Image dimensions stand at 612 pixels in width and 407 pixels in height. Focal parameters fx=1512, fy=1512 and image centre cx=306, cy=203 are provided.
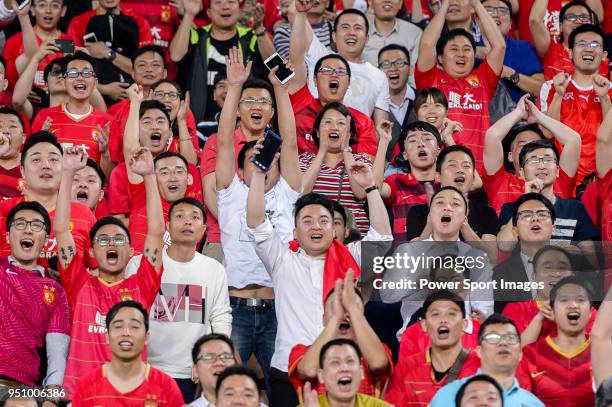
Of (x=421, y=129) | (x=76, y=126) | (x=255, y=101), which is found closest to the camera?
(x=421, y=129)

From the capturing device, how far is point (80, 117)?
1111 cm

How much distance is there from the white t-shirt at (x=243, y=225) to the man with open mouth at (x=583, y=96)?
2451mm

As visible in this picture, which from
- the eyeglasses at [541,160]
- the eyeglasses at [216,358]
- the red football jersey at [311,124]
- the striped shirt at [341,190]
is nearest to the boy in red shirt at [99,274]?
the eyeglasses at [216,358]

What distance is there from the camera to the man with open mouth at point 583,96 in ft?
36.8

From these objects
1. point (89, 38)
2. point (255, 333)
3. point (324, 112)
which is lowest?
point (255, 333)

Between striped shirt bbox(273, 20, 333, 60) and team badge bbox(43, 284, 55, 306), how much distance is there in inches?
157

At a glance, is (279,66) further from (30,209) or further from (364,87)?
(30,209)

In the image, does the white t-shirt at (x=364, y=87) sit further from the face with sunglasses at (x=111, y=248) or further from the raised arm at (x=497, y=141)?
the face with sunglasses at (x=111, y=248)

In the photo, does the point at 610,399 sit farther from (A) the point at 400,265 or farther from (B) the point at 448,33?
(B) the point at 448,33

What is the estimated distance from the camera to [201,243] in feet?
34.9

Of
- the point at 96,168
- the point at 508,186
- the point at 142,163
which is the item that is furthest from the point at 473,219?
the point at 96,168

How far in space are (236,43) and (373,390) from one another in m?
4.51

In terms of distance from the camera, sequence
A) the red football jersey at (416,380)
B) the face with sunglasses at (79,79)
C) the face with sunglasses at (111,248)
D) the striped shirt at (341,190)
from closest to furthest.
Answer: the red football jersey at (416,380), the face with sunglasses at (111,248), the striped shirt at (341,190), the face with sunglasses at (79,79)

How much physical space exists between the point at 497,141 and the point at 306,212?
74.9 inches
